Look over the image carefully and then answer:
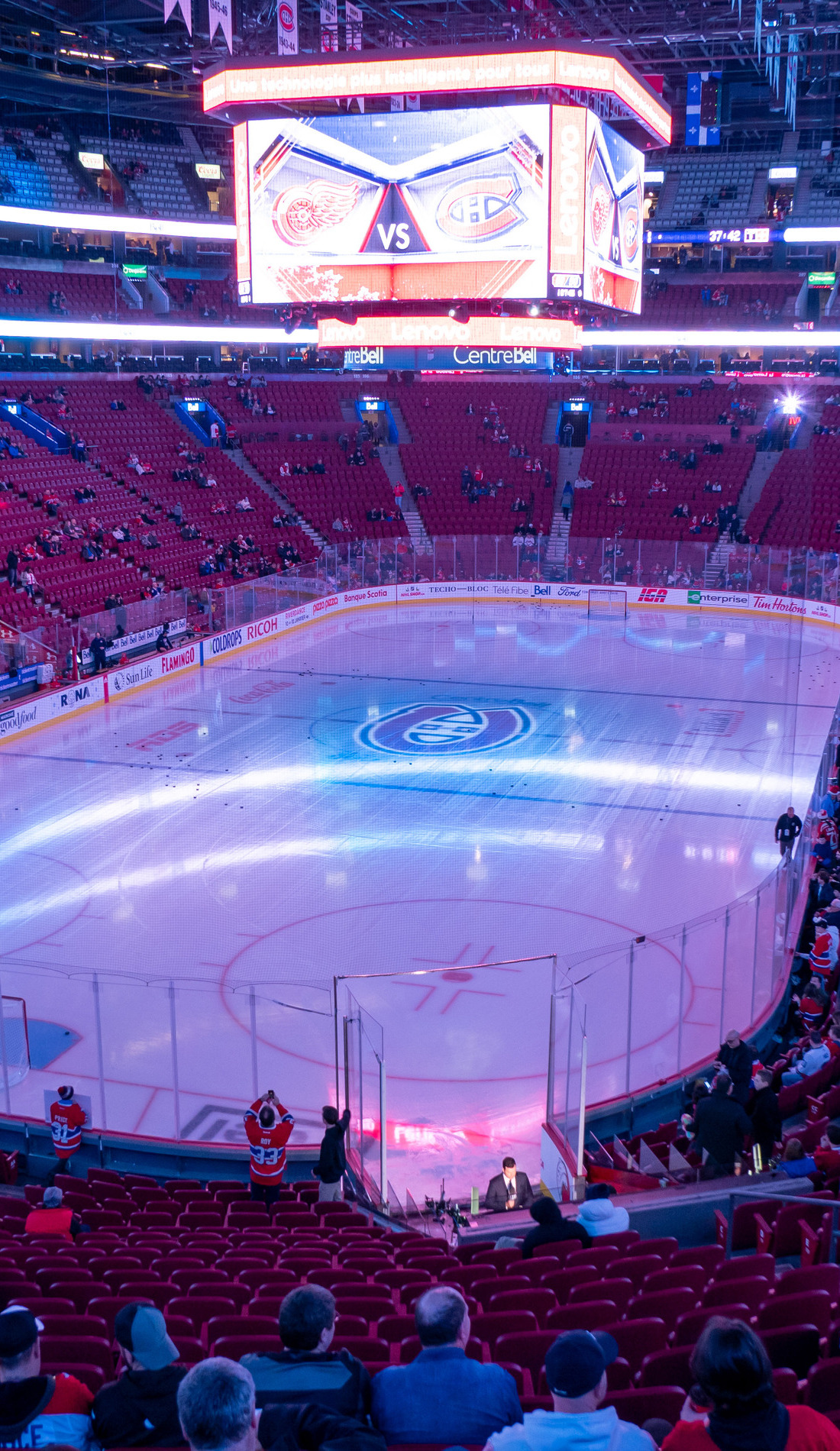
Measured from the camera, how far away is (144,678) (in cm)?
→ 3136

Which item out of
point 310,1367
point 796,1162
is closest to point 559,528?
point 796,1162

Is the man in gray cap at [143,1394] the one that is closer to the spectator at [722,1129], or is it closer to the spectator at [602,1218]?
the spectator at [602,1218]

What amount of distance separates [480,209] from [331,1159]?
13.6m

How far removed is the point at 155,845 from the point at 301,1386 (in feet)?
53.9

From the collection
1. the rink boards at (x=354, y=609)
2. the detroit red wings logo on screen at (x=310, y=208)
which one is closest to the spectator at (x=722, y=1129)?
the detroit red wings logo on screen at (x=310, y=208)

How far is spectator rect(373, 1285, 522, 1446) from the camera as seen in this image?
380 cm

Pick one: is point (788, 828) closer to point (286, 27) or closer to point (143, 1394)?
point (143, 1394)

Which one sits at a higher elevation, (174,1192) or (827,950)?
(827,950)

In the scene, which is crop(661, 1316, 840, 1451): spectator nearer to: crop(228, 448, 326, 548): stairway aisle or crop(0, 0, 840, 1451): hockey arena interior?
crop(0, 0, 840, 1451): hockey arena interior

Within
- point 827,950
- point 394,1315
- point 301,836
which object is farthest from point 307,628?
point 394,1315

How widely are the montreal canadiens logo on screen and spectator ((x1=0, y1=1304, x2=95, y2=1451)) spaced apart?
54.9ft

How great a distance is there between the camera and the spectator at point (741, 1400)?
125 inches

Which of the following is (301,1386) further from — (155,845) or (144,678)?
(144,678)

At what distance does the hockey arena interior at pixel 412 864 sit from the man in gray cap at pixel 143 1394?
0.01 metres
